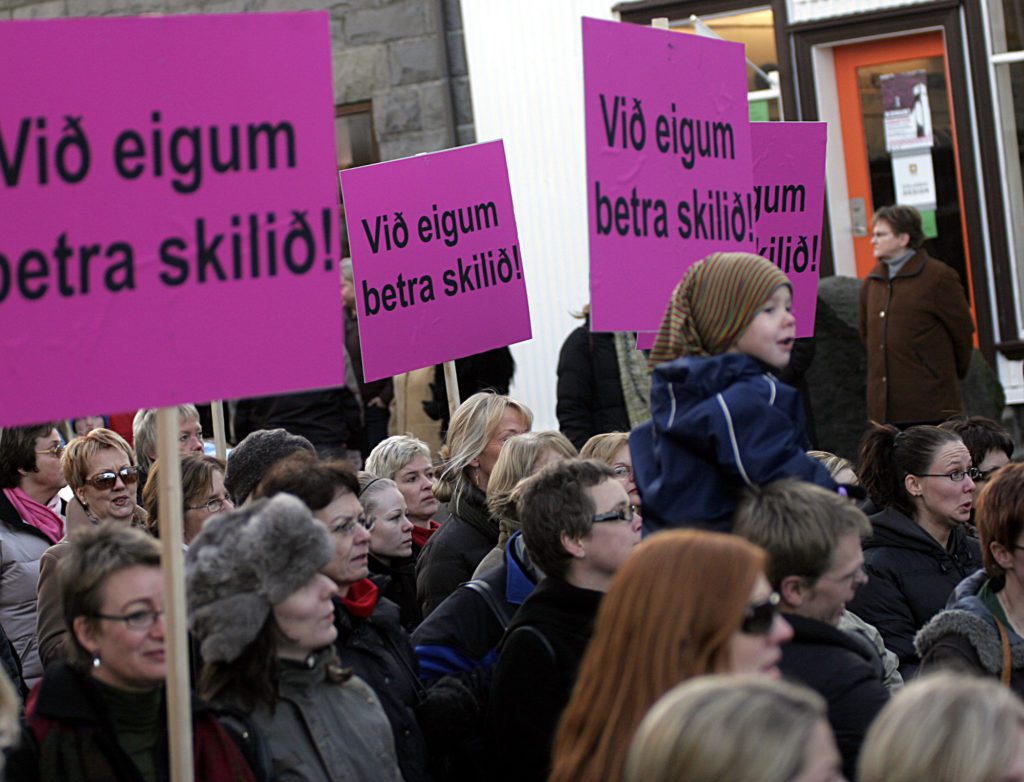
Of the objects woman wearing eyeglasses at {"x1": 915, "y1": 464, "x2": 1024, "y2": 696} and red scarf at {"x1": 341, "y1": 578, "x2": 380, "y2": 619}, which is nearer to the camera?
woman wearing eyeglasses at {"x1": 915, "y1": 464, "x2": 1024, "y2": 696}

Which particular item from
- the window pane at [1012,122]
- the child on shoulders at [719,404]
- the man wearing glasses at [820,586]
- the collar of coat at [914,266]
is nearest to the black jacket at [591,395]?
the collar of coat at [914,266]

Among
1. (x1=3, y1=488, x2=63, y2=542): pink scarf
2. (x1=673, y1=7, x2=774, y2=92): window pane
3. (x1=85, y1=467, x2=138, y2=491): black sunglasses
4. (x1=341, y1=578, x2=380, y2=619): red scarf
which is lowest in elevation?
(x1=341, y1=578, x2=380, y2=619): red scarf

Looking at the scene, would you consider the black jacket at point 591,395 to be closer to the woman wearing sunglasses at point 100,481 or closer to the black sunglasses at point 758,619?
the woman wearing sunglasses at point 100,481

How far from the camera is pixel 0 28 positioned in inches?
145

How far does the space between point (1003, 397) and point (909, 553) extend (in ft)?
17.1

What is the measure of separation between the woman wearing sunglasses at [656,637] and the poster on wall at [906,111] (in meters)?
8.72

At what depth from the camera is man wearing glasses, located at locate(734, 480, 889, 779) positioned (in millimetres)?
3758

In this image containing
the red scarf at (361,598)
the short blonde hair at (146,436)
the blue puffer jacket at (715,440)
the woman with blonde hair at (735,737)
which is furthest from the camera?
the short blonde hair at (146,436)

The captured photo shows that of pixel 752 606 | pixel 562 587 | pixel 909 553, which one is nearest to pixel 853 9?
pixel 909 553

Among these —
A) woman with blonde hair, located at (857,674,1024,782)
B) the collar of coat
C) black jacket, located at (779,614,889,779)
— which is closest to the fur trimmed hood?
black jacket, located at (779,614,889,779)

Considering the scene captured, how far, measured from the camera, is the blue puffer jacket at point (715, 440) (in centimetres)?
404

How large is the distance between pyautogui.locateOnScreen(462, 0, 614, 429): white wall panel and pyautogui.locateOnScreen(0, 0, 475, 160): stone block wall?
0.26 meters

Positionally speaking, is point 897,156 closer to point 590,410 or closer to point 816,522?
point 590,410

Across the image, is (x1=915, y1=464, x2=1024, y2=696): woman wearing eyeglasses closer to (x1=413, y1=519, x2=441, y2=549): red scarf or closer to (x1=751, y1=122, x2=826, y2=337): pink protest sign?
(x1=751, y1=122, x2=826, y2=337): pink protest sign
